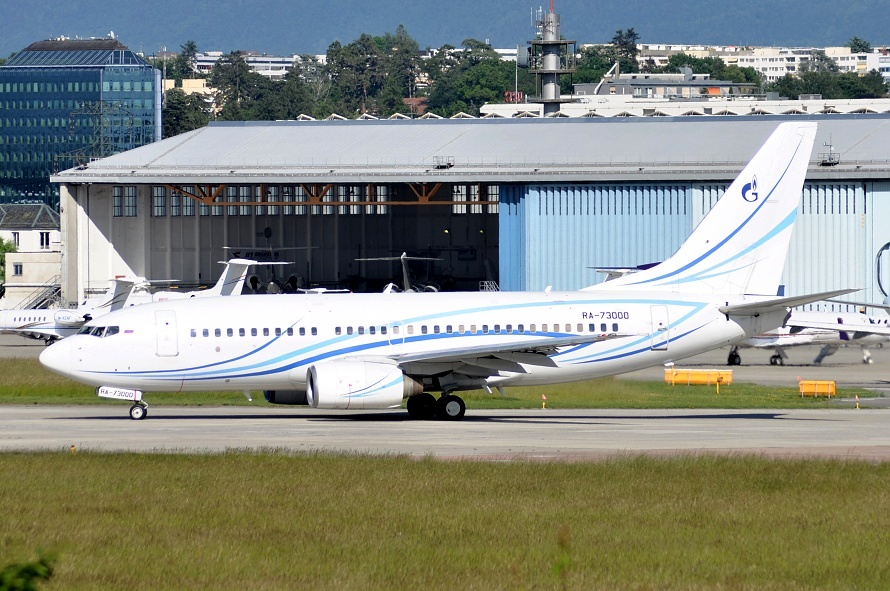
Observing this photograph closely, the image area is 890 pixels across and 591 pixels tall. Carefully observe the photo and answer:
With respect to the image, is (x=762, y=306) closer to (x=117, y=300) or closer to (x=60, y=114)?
(x=117, y=300)

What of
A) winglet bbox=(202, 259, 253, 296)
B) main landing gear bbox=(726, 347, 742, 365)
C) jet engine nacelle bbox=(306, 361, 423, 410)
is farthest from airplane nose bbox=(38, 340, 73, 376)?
main landing gear bbox=(726, 347, 742, 365)

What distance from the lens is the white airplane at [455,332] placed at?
34.9 metres

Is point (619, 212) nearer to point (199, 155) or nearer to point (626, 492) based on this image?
point (199, 155)

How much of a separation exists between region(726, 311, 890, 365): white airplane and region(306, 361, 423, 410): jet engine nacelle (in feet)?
113

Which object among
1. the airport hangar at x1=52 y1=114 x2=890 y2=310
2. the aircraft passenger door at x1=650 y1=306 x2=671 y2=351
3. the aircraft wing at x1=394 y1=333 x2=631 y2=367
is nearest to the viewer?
the aircraft wing at x1=394 y1=333 x2=631 y2=367

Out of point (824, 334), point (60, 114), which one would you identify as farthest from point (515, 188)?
point (60, 114)

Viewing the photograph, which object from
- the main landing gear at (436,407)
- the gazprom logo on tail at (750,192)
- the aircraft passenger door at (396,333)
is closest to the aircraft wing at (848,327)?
the gazprom logo on tail at (750,192)

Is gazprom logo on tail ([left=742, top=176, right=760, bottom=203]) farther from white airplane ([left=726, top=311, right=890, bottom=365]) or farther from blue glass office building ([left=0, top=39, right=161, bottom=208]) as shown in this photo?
blue glass office building ([left=0, top=39, right=161, bottom=208])

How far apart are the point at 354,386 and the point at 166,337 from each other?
217 inches

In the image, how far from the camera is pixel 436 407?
36500 millimetres

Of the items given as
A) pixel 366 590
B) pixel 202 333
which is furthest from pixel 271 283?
pixel 366 590

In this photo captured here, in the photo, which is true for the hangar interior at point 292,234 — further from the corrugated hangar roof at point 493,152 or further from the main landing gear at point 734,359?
the main landing gear at point 734,359

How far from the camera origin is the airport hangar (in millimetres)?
73562

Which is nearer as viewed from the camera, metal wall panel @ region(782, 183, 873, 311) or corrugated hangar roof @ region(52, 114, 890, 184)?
metal wall panel @ region(782, 183, 873, 311)
